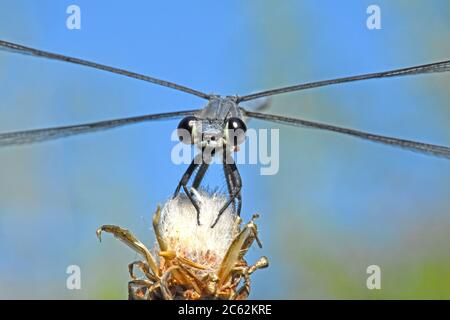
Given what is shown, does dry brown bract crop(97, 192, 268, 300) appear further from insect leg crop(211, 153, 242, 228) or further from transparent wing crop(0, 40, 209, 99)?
transparent wing crop(0, 40, 209, 99)

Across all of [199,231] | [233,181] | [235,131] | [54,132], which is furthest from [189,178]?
[54,132]

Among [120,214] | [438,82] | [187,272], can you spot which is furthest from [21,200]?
[438,82]

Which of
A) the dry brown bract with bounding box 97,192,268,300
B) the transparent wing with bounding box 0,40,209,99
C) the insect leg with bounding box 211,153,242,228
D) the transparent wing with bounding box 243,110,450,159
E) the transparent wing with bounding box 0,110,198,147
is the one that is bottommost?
the dry brown bract with bounding box 97,192,268,300

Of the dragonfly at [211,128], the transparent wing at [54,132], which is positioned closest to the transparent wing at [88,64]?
the dragonfly at [211,128]

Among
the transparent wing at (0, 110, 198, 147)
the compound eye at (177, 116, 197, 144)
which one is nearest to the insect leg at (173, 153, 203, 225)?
the compound eye at (177, 116, 197, 144)

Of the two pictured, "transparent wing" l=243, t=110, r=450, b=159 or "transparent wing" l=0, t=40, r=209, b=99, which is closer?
"transparent wing" l=243, t=110, r=450, b=159
